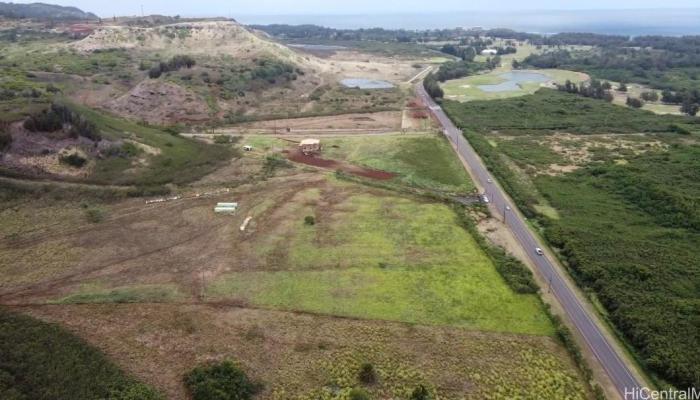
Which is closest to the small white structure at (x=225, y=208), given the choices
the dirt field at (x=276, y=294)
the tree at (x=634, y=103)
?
the dirt field at (x=276, y=294)

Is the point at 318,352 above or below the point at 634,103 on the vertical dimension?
below

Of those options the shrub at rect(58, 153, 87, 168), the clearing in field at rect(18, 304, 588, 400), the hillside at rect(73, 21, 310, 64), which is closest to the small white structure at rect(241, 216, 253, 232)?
the clearing in field at rect(18, 304, 588, 400)

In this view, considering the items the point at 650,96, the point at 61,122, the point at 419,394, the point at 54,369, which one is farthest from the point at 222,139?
the point at 650,96

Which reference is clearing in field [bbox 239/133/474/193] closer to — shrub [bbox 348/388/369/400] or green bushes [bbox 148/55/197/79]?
shrub [bbox 348/388/369/400]

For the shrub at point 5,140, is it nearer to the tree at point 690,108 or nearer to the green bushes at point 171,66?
the green bushes at point 171,66

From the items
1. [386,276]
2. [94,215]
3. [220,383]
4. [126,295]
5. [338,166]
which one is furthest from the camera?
[338,166]

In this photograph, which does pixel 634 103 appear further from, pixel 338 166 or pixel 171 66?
pixel 171 66

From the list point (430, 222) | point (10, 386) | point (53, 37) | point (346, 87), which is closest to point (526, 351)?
point (430, 222)
